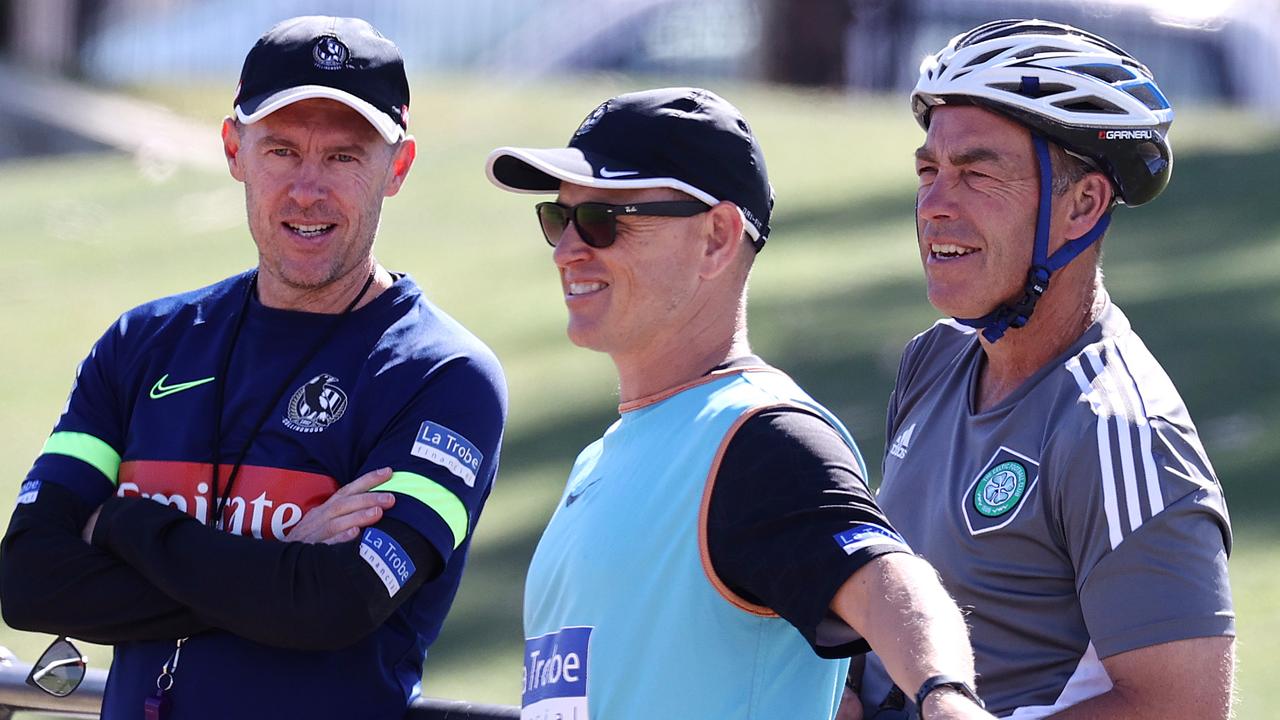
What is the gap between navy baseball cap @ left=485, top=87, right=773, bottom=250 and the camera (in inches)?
123

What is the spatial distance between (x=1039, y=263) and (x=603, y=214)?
1030 millimetres

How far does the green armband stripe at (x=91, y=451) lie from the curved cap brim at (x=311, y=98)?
0.85 meters

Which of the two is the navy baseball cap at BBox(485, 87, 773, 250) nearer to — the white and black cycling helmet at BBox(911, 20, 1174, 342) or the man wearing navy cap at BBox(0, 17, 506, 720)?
the white and black cycling helmet at BBox(911, 20, 1174, 342)

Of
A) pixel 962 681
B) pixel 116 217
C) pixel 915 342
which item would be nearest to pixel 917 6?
pixel 116 217

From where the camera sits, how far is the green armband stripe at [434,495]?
3.69 meters

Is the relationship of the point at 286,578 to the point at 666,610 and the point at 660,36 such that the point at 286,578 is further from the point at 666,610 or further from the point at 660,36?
the point at 660,36

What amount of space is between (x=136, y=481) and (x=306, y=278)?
0.62 metres

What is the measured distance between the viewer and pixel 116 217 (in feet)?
58.7

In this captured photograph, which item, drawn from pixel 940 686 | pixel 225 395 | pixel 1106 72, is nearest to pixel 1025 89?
pixel 1106 72

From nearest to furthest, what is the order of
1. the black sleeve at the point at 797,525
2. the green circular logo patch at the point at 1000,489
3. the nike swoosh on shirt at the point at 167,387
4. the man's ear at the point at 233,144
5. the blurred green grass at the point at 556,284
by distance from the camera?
1. the black sleeve at the point at 797,525
2. the green circular logo patch at the point at 1000,489
3. the nike swoosh on shirt at the point at 167,387
4. the man's ear at the point at 233,144
5. the blurred green grass at the point at 556,284

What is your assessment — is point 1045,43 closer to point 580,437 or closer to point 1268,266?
point 580,437

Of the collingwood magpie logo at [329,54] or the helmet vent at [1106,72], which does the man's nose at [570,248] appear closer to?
the collingwood magpie logo at [329,54]

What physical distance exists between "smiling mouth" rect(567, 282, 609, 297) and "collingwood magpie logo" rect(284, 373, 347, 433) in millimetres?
786

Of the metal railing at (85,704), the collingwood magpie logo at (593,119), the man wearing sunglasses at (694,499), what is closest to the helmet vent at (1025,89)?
the man wearing sunglasses at (694,499)
